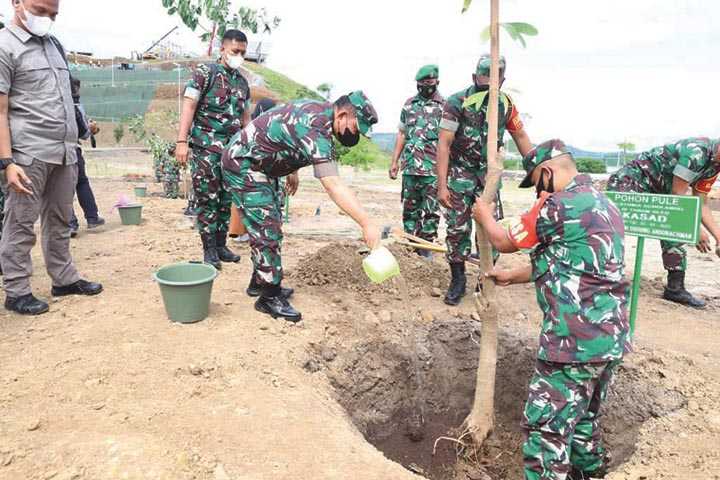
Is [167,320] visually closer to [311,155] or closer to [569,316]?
[311,155]

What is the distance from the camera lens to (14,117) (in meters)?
3.16

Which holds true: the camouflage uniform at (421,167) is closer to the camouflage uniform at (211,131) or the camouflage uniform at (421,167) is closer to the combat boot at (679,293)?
the camouflage uniform at (211,131)

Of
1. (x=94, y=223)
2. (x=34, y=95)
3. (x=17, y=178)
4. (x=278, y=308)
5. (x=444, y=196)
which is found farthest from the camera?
(x=94, y=223)

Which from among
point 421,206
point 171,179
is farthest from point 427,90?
point 171,179

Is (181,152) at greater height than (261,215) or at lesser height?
greater

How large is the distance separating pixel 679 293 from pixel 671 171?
1162 millimetres

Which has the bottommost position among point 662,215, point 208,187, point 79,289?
point 79,289

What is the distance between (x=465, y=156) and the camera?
3.86 meters

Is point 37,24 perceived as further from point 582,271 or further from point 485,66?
point 582,271

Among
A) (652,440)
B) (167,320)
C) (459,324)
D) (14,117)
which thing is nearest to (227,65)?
(14,117)

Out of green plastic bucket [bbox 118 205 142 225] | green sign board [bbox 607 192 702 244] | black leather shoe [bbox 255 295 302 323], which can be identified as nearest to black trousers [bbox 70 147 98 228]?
green plastic bucket [bbox 118 205 142 225]

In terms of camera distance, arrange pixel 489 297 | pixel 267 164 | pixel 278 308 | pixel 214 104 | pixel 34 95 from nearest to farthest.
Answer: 1. pixel 489 297
2. pixel 34 95
3. pixel 267 164
4. pixel 278 308
5. pixel 214 104

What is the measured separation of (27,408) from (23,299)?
53.3 inches

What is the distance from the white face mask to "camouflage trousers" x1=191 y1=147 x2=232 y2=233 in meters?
1.42
